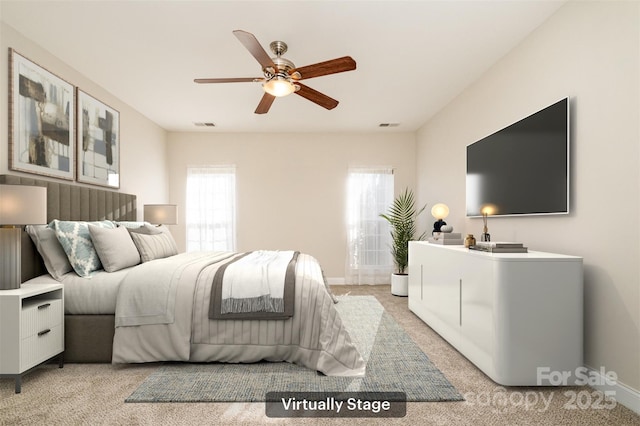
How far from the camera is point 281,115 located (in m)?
4.90

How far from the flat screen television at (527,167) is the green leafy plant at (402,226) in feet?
5.19

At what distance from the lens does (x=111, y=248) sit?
2.80 m

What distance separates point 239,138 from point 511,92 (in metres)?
4.11

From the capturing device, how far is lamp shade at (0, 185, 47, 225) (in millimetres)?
2107

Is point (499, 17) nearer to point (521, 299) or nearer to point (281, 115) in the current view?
point (521, 299)

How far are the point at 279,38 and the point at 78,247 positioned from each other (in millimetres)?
2316

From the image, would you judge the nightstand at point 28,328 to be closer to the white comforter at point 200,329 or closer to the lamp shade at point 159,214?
the white comforter at point 200,329

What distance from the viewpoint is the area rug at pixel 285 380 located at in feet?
6.76

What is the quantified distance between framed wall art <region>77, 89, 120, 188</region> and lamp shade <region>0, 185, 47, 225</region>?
136 centimetres

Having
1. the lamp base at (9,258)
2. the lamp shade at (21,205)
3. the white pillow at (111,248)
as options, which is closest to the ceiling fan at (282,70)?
the lamp shade at (21,205)

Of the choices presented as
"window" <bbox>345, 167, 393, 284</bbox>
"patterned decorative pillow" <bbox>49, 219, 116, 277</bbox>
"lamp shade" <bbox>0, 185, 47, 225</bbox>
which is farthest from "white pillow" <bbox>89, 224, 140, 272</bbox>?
"window" <bbox>345, 167, 393, 284</bbox>

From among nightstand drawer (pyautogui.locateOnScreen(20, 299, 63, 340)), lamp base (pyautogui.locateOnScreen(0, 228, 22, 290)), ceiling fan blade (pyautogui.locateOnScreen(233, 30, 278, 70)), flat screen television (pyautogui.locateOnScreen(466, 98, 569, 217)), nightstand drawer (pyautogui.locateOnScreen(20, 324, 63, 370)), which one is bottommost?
nightstand drawer (pyautogui.locateOnScreen(20, 324, 63, 370))

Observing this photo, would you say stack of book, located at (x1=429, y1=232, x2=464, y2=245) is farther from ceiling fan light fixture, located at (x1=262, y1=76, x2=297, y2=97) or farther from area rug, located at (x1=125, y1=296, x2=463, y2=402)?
ceiling fan light fixture, located at (x1=262, y1=76, x2=297, y2=97)

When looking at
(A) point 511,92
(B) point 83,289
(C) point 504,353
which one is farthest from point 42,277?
(A) point 511,92
